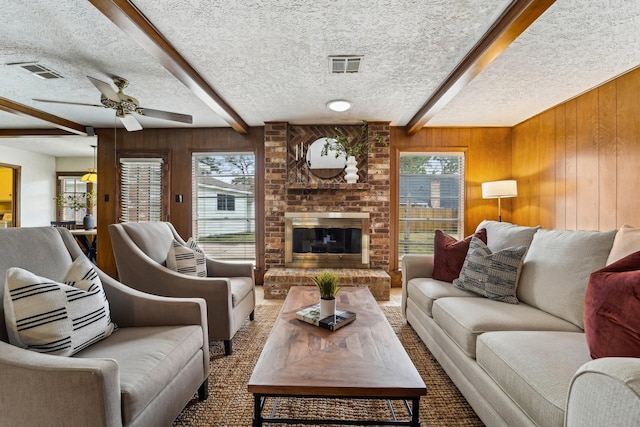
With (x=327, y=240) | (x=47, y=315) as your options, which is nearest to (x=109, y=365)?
(x=47, y=315)

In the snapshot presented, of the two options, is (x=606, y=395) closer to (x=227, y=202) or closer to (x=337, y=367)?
(x=337, y=367)

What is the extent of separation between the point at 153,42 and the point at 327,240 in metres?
3.13

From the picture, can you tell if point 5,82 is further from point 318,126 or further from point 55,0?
point 318,126

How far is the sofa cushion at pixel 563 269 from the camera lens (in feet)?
5.70

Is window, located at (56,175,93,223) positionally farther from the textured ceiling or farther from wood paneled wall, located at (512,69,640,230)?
wood paneled wall, located at (512,69,640,230)

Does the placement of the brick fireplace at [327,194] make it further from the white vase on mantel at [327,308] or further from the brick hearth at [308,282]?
the white vase on mantel at [327,308]

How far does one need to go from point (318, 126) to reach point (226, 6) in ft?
9.07

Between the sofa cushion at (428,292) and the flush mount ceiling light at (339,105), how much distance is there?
2084mm

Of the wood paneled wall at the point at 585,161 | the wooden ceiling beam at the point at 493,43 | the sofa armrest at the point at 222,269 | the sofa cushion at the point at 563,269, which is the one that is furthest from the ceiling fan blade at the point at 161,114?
the wood paneled wall at the point at 585,161

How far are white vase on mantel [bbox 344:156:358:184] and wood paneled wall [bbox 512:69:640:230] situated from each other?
92.5 inches

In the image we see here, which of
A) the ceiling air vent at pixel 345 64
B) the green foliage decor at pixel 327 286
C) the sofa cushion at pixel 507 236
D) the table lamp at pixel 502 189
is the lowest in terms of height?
the green foliage decor at pixel 327 286

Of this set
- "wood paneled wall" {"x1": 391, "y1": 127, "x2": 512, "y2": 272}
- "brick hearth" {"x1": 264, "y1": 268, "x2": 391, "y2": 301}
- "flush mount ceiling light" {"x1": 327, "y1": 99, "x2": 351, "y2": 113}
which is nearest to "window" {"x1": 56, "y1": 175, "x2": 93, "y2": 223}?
"brick hearth" {"x1": 264, "y1": 268, "x2": 391, "y2": 301}

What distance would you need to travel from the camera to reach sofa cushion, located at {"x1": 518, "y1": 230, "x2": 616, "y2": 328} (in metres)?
1.74

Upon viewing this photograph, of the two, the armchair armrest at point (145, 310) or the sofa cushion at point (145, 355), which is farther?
the armchair armrest at point (145, 310)
